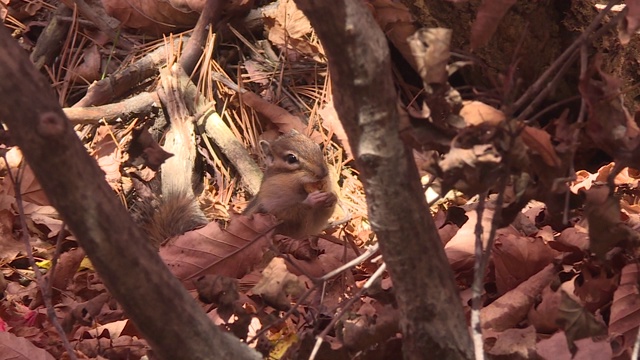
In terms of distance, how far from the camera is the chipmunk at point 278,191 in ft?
12.1

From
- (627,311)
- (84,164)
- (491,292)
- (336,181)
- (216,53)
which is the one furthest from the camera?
(216,53)

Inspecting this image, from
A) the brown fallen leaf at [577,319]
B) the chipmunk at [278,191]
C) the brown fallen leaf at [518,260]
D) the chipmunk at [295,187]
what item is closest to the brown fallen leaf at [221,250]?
the brown fallen leaf at [518,260]

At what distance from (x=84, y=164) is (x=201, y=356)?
389mm

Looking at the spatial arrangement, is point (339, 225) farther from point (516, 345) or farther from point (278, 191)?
point (516, 345)

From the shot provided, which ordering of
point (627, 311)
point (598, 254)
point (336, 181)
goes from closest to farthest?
1. point (598, 254)
2. point (627, 311)
3. point (336, 181)

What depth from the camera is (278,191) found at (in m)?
3.86

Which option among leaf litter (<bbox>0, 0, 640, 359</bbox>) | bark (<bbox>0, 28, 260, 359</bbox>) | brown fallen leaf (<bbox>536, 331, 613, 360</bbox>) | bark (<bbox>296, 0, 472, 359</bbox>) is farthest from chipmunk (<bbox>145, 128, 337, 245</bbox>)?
bark (<bbox>0, 28, 260, 359</bbox>)

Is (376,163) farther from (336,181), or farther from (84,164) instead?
(336,181)

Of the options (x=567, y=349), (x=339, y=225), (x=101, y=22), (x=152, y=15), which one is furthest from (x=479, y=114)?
(x=101, y=22)

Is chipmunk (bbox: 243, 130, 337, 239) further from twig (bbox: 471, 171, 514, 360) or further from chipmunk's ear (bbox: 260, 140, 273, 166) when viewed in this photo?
twig (bbox: 471, 171, 514, 360)

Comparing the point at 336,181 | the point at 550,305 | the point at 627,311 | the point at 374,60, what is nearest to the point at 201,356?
the point at 374,60

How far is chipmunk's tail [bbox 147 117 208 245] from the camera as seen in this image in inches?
144

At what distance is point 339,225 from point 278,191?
32cm

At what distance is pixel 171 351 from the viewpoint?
137 cm
